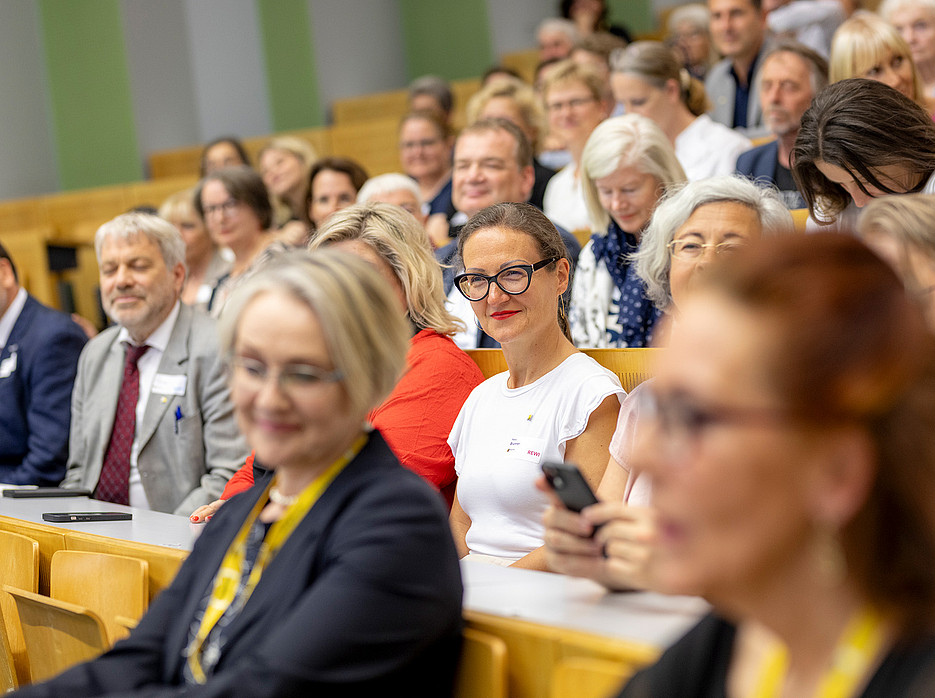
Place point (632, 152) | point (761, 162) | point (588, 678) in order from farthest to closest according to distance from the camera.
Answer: point (761, 162) → point (632, 152) → point (588, 678)

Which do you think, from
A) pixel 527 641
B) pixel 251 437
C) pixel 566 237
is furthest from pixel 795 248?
pixel 566 237

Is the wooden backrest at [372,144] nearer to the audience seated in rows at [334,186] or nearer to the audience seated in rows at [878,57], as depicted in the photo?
the audience seated in rows at [334,186]

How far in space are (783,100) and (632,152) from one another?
928 millimetres

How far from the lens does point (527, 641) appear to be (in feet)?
4.42

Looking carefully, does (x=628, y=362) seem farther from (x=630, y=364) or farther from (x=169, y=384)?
(x=169, y=384)

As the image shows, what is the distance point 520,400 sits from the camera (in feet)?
7.48

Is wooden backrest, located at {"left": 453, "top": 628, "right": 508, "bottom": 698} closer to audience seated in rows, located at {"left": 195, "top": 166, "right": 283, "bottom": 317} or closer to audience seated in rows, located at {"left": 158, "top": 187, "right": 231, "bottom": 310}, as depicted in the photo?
audience seated in rows, located at {"left": 195, "top": 166, "right": 283, "bottom": 317}

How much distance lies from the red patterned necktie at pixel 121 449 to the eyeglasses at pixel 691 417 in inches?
102

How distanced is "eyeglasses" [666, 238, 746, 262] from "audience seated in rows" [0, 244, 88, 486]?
2406 mm

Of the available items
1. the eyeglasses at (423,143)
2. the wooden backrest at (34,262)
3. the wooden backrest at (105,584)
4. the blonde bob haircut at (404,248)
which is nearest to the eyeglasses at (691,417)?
the wooden backrest at (105,584)

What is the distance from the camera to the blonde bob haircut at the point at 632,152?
3189 mm

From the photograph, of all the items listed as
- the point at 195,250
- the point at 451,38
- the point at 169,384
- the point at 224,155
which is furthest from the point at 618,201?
the point at 451,38

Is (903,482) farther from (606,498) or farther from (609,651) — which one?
(606,498)

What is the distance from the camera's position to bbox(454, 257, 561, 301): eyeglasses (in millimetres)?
2312
